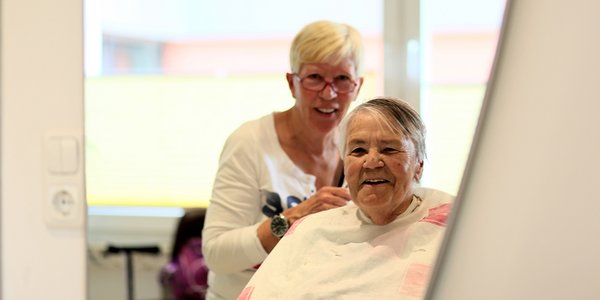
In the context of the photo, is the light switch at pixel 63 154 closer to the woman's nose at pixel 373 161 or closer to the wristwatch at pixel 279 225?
the wristwatch at pixel 279 225

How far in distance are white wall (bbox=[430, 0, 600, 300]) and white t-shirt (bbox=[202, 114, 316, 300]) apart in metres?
0.21

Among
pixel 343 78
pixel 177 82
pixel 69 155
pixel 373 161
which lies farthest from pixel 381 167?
pixel 69 155

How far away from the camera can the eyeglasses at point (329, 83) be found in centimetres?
88

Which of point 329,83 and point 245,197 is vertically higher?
point 329,83

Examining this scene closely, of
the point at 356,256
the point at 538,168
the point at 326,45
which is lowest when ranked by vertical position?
the point at 356,256

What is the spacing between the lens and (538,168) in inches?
29.8

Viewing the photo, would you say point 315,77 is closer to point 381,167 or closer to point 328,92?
point 328,92

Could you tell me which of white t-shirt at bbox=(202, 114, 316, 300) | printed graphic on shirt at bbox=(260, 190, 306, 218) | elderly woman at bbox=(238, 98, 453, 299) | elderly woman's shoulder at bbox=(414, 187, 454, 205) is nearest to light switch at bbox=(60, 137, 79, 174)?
white t-shirt at bbox=(202, 114, 316, 300)

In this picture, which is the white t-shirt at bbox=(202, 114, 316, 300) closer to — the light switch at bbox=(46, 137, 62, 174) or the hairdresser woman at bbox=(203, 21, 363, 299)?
the hairdresser woman at bbox=(203, 21, 363, 299)

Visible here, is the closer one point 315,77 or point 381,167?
point 381,167

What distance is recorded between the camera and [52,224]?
47.9 inches

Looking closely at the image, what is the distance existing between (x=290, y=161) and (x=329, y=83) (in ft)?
0.34

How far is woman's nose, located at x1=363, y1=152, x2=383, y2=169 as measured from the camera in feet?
2.62

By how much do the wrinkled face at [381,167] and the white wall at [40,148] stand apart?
1.77ft
